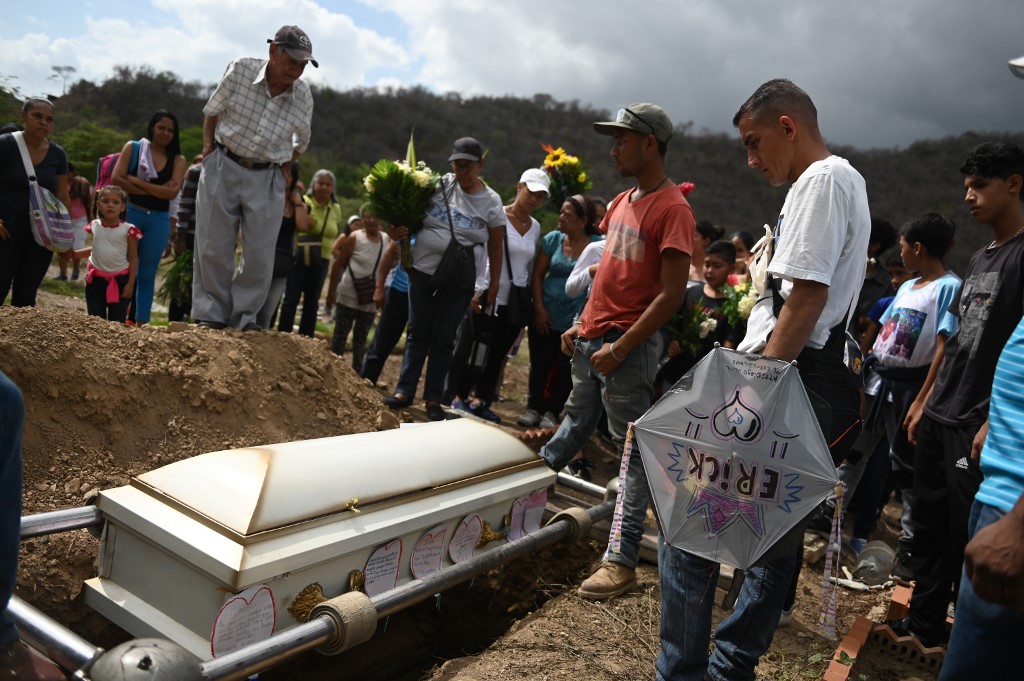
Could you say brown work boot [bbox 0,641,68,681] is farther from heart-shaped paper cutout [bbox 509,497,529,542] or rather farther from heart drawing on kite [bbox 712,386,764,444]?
heart-shaped paper cutout [bbox 509,497,529,542]

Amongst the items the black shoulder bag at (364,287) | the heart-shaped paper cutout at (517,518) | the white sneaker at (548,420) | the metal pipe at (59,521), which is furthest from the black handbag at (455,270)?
the metal pipe at (59,521)

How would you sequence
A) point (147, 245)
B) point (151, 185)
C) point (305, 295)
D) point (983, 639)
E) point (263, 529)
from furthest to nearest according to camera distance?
1. point (305, 295)
2. point (147, 245)
3. point (151, 185)
4. point (263, 529)
5. point (983, 639)

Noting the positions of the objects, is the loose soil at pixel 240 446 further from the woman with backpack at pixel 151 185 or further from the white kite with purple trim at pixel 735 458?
the woman with backpack at pixel 151 185

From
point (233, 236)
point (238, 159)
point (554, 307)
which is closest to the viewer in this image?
point (238, 159)

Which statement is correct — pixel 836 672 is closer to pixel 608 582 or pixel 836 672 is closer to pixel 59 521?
A: pixel 608 582

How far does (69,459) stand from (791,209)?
3.43 meters

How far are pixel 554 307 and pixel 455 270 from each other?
1.22m

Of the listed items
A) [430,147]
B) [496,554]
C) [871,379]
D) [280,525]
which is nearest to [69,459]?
[280,525]

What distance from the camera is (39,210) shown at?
550 cm

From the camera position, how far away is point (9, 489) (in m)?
1.95

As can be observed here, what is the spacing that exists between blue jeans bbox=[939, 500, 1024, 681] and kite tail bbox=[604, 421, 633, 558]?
1.21 m

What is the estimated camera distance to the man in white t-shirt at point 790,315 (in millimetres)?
2406

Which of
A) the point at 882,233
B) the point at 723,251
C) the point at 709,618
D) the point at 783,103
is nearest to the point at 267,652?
the point at 709,618

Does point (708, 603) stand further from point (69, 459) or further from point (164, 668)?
point (69, 459)
